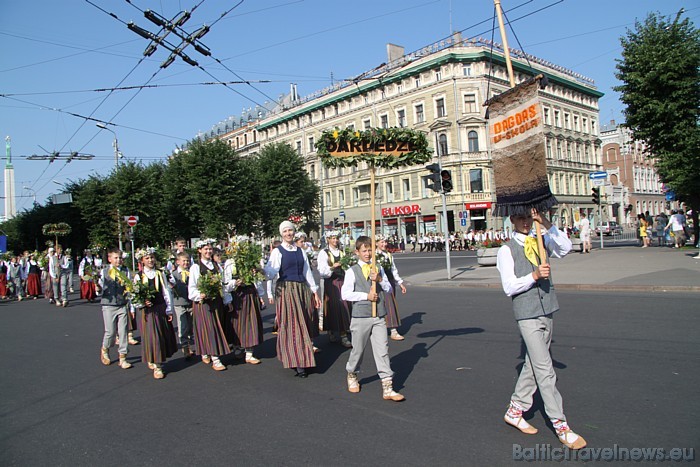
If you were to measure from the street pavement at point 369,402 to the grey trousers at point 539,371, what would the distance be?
12.1 inches

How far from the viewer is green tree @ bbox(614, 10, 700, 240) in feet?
70.1

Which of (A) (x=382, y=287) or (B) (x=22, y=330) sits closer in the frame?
(A) (x=382, y=287)

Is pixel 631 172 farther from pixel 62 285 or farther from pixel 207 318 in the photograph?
pixel 207 318

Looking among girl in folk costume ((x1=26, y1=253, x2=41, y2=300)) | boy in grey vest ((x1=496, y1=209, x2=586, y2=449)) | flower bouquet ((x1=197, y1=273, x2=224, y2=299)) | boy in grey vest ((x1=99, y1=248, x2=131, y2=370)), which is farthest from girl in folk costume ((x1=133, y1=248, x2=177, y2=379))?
girl in folk costume ((x1=26, y1=253, x2=41, y2=300))

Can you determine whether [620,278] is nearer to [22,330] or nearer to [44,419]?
[44,419]

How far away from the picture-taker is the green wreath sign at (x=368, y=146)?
6879mm

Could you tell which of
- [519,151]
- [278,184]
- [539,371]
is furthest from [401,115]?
[539,371]

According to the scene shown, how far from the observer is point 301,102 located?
63844mm

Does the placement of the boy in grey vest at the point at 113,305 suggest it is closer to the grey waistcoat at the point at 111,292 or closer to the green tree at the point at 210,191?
the grey waistcoat at the point at 111,292

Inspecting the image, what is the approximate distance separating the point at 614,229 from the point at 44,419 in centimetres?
5635

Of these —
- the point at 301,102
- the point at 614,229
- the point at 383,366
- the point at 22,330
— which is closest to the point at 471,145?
the point at 614,229

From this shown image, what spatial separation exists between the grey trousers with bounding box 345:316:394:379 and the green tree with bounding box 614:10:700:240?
20.6 meters

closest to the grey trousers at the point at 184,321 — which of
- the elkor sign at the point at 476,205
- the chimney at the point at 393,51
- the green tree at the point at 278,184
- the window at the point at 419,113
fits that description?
the green tree at the point at 278,184

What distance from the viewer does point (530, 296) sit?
14.0ft
